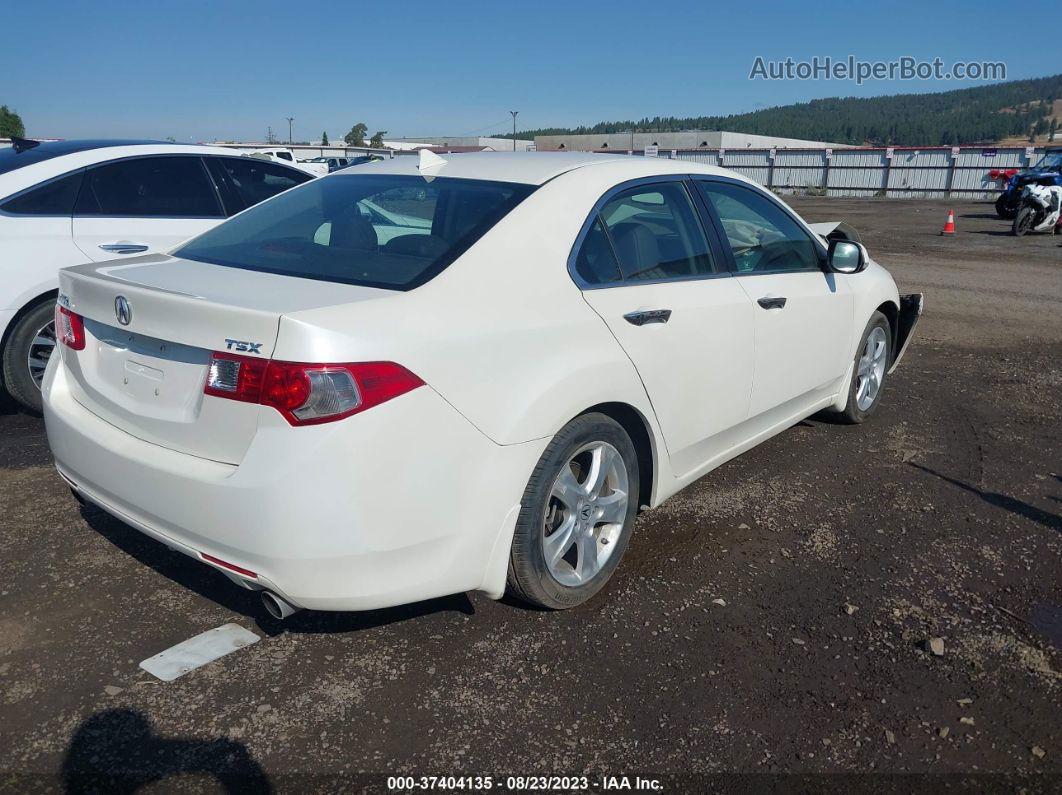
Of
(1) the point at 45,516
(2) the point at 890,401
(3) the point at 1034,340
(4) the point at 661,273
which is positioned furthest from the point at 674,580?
(3) the point at 1034,340

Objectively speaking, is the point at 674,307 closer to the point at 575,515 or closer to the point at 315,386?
the point at 575,515

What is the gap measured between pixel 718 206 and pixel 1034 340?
19.0 feet

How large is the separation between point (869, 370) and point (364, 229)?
3591mm

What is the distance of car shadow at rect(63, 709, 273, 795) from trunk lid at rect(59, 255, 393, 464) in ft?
2.75

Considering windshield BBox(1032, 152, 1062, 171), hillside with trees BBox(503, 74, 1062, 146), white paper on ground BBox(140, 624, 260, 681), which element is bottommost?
white paper on ground BBox(140, 624, 260, 681)

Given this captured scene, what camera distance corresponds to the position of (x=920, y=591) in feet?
11.2

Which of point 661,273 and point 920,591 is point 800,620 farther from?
point 661,273

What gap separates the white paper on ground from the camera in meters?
2.84

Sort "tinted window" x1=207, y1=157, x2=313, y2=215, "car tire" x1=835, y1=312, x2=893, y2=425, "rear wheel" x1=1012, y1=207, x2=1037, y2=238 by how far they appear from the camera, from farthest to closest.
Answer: "rear wheel" x1=1012, y1=207, x2=1037, y2=238 < "tinted window" x1=207, y1=157, x2=313, y2=215 < "car tire" x1=835, y1=312, x2=893, y2=425

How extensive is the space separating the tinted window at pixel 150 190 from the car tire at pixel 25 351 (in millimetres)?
694

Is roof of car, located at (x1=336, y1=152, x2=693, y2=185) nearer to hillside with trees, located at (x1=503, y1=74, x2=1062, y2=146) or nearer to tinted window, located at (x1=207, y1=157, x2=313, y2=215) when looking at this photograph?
tinted window, located at (x1=207, y1=157, x2=313, y2=215)

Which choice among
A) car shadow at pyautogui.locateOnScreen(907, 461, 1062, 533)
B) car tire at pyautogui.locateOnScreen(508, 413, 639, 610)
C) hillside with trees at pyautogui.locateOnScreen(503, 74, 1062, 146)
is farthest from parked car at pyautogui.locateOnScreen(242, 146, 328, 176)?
hillside with trees at pyautogui.locateOnScreen(503, 74, 1062, 146)

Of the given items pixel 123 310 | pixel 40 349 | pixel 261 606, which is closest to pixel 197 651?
pixel 261 606

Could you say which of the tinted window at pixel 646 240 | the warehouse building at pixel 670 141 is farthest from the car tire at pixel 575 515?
the warehouse building at pixel 670 141
